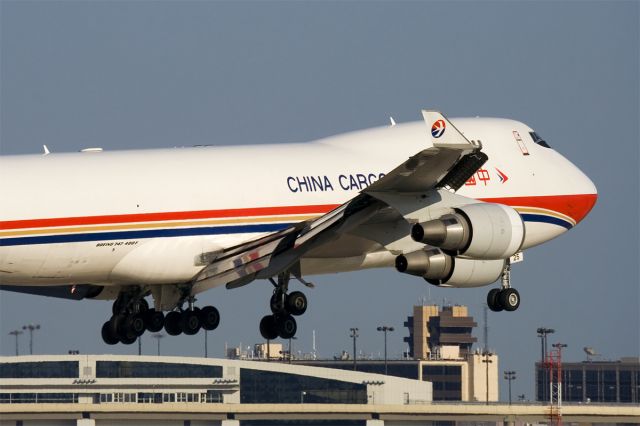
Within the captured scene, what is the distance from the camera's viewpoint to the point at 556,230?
175 ft

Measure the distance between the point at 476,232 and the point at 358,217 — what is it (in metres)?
3.14

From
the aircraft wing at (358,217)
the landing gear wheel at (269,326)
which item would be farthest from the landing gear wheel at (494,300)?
the landing gear wheel at (269,326)

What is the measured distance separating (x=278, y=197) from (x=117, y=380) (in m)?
70.2

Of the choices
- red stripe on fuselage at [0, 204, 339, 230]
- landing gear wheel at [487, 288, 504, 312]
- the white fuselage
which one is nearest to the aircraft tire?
the white fuselage

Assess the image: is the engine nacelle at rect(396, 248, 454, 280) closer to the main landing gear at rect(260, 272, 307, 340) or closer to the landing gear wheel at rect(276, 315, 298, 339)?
the main landing gear at rect(260, 272, 307, 340)

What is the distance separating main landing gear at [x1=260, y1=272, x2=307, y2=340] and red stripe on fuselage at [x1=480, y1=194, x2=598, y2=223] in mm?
6208

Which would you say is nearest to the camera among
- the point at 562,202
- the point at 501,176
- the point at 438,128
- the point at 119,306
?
the point at 438,128

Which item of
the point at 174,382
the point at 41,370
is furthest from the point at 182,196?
the point at 41,370

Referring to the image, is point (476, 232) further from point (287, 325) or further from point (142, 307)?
point (142, 307)

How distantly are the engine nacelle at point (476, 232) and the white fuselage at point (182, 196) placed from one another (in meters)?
4.76

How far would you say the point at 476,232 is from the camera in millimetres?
44906

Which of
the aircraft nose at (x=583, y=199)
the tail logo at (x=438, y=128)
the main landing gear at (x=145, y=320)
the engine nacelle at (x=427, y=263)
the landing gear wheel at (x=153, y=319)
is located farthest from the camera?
the aircraft nose at (x=583, y=199)

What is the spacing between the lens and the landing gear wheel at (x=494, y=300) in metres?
49.6

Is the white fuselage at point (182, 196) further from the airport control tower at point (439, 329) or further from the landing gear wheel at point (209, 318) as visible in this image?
the airport control tower at point (439, 329)
